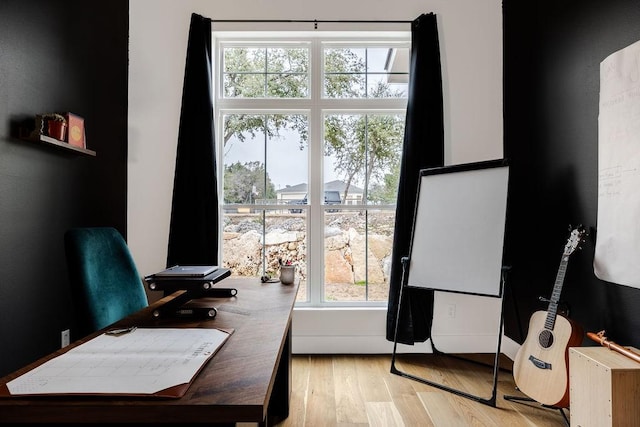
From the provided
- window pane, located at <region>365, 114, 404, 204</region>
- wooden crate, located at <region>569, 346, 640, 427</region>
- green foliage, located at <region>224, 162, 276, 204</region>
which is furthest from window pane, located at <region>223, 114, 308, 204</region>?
wooden crate, located at <region>569, 346, 640, 427</region>

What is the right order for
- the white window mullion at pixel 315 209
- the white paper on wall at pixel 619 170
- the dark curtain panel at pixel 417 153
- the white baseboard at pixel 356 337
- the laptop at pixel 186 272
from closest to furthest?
the laptop at pixel 186 272 < the white paper on wall at pixel 619 170 < the dark curtain panel at pixel 417 153 < the white baseboard at pixel 356 337 < the white window mullion at pixel 315 209

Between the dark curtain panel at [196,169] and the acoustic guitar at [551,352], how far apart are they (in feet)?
7.17

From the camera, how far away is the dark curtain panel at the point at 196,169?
280cm

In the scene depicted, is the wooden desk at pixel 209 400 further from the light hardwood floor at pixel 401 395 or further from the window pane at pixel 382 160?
the window pane at pixel 382 160

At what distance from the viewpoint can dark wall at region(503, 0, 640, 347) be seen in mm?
1869

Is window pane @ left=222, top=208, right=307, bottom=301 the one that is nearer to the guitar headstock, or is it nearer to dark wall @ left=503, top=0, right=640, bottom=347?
dark wall @ left=503, top=0, right=640, bottom=347

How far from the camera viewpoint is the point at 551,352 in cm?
189

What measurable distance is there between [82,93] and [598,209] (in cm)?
323

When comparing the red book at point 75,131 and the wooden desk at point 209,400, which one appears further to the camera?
the red book at point 75,131

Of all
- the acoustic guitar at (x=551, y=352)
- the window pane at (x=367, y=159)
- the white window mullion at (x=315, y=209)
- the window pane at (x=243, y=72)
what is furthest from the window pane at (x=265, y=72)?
the acoustic guitar at (x=551, y=352)

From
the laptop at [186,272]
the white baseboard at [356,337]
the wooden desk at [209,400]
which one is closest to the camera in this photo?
the wooden desk at [209,400]

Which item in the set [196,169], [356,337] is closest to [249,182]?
[196,169]

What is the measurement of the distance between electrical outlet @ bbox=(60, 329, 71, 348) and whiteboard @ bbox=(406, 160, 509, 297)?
233cm

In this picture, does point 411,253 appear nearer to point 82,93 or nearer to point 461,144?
point 461,144
